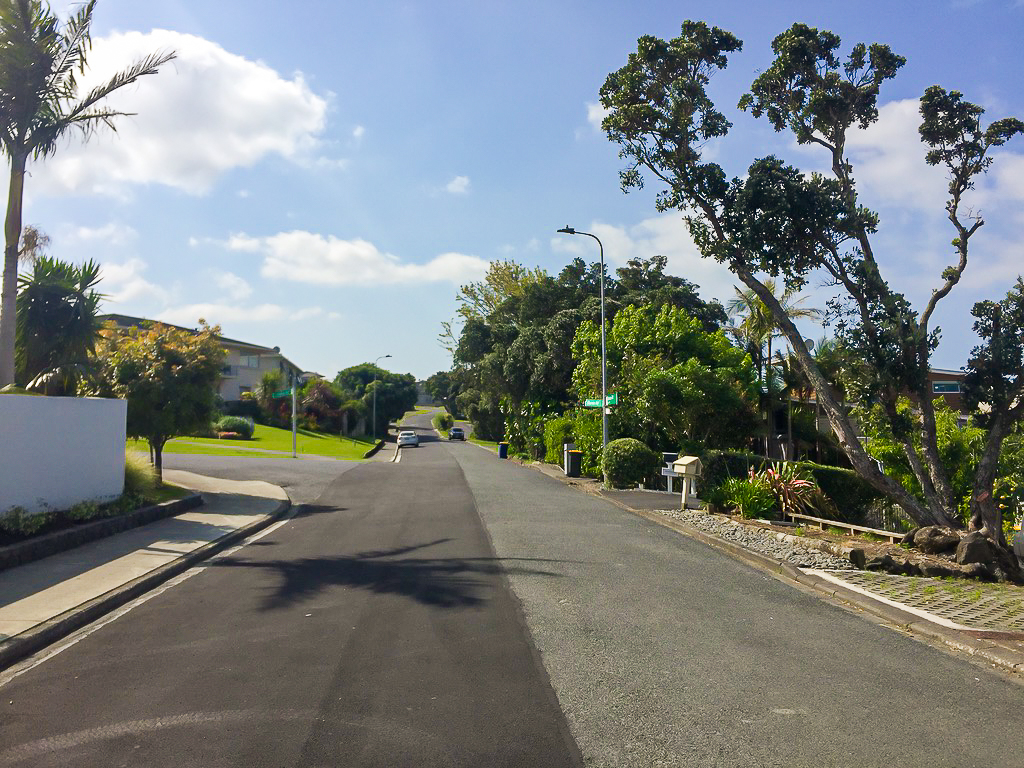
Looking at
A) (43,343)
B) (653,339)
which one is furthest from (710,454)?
(43,343)

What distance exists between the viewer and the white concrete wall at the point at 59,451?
12.3 m

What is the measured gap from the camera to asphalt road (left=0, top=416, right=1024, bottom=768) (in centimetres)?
526

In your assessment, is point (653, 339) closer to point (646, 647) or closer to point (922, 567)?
point (922, 567)

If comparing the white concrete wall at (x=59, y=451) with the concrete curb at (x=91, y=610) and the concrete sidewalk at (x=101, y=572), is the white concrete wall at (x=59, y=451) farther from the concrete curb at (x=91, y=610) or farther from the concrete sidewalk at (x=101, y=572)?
the concrete curb at (x=91, y=610)

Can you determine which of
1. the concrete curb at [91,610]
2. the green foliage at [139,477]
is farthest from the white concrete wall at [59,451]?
the concrete curb at [91,610]

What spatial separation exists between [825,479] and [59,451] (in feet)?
67.9

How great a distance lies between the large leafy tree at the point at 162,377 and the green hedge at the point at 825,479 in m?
13.5

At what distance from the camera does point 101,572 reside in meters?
10.9

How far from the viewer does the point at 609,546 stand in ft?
47.0

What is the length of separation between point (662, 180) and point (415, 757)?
50.0 feet

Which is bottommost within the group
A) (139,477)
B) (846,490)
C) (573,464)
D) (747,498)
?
(846,490)

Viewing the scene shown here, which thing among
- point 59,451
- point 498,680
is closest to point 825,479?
point 59,451

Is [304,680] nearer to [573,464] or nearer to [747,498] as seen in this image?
[747,498]

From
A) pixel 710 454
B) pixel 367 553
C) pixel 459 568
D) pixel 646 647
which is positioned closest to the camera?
pixel 646 647
